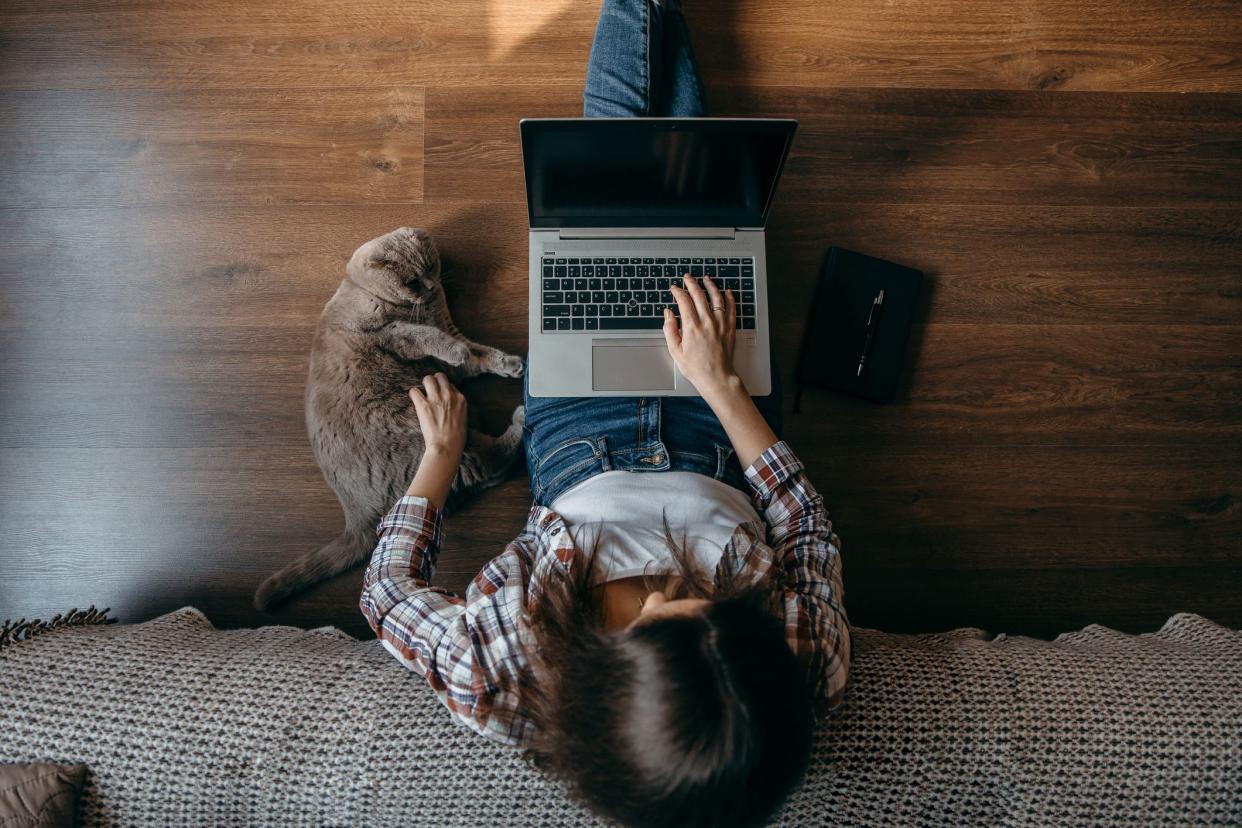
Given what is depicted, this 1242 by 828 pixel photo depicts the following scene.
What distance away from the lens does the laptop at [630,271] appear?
41.8 inches

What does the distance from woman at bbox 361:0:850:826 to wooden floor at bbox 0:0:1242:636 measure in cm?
21

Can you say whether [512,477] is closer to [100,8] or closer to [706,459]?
[706,459]

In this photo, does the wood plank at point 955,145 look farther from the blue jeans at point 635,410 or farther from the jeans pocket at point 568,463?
the jeans pocket at point 568,463

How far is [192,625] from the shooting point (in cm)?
113

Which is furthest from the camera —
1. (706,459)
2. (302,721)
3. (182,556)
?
(182,556)

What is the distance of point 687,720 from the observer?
64 centimetres

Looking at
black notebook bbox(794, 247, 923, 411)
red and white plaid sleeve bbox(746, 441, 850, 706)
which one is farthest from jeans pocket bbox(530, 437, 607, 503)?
black notebook bbox(794, 247, 923, 411)

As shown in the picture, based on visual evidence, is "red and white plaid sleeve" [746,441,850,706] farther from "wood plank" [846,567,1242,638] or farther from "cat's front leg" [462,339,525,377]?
"cat's front leg" [462,339,525,377]

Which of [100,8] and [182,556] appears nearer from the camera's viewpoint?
[182,556]

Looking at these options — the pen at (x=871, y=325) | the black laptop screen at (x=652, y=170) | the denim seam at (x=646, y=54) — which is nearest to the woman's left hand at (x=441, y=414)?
the black laptop screen at (x=652, y=170)

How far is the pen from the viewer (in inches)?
50.6

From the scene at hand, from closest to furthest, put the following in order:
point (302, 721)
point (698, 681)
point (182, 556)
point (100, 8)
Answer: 1. point (698, 681)
2. point (302, 721)
3. point (182, 556)
4. point (100, 8)

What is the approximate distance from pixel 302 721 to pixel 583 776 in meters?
0.48

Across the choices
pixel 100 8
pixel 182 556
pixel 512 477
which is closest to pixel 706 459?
pixel 512 477
